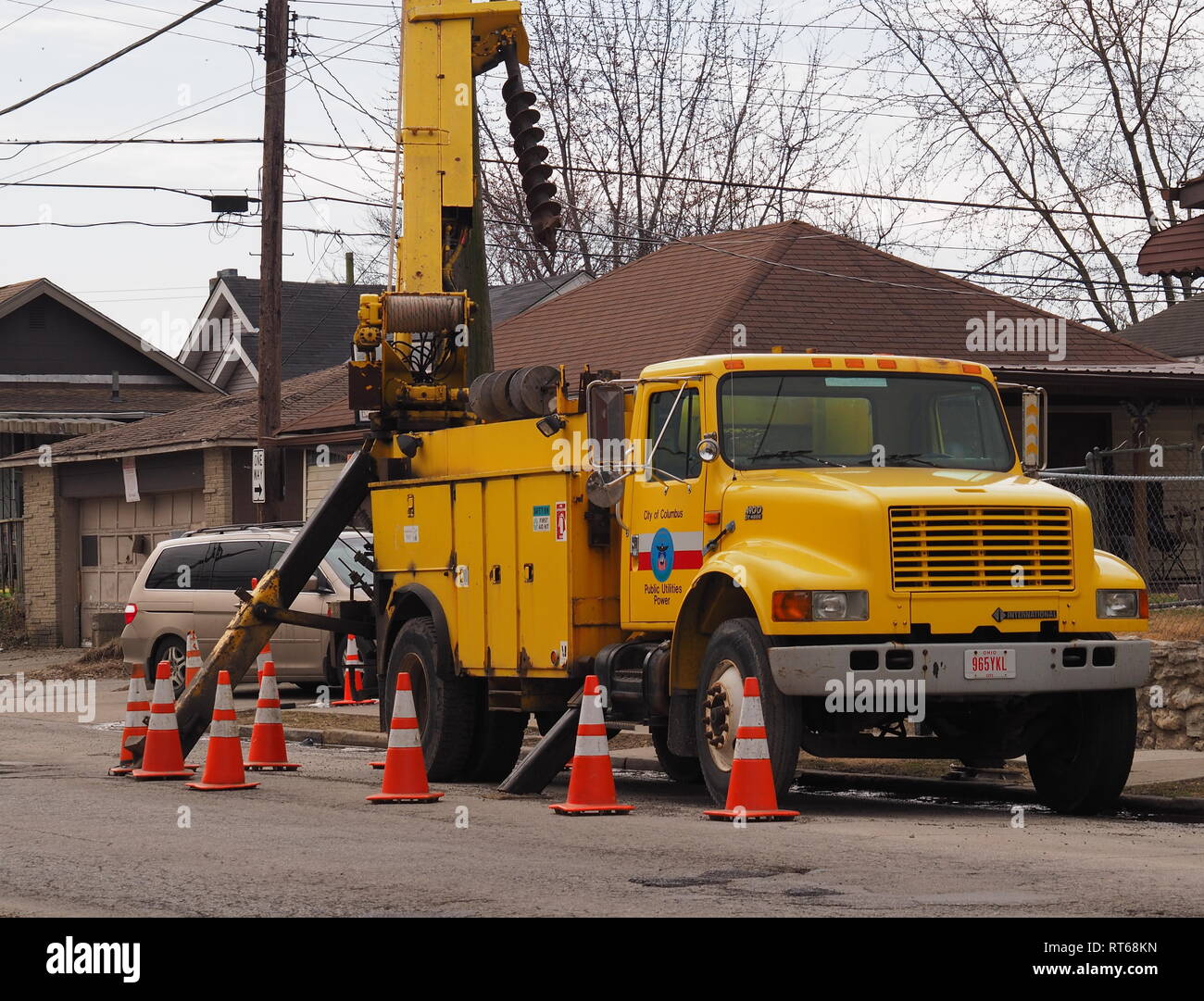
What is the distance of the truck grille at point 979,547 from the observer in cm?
1101

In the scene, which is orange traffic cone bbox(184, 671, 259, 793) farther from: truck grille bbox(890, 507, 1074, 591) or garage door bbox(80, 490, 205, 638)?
garage door bbox(80, 490, 205, 638)

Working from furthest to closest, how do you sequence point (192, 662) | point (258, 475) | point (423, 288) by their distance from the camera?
point (258, 475), point (423, 288), point (192, 662)

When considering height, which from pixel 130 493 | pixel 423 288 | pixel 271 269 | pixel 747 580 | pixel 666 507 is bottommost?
pixel 747 580

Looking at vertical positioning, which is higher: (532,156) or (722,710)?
(532,156)

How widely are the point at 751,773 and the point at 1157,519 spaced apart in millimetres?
16662

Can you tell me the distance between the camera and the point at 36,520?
38.0 m

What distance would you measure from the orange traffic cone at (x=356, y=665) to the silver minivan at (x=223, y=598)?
18cm

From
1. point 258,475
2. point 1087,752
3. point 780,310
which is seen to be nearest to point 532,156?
point 1087,752

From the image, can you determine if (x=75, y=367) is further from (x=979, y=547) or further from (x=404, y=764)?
(x=979, y=547)

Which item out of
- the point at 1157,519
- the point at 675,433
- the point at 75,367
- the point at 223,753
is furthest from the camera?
the point at 75,367

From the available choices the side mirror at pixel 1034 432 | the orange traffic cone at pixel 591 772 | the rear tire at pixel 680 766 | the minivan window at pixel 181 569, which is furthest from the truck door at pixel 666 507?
the minivan window at pixel 181 569

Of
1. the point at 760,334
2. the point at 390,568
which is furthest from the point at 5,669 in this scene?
the point at 390,568

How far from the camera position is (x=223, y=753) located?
13391mm

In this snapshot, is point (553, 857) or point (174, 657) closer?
point (553, 857)
